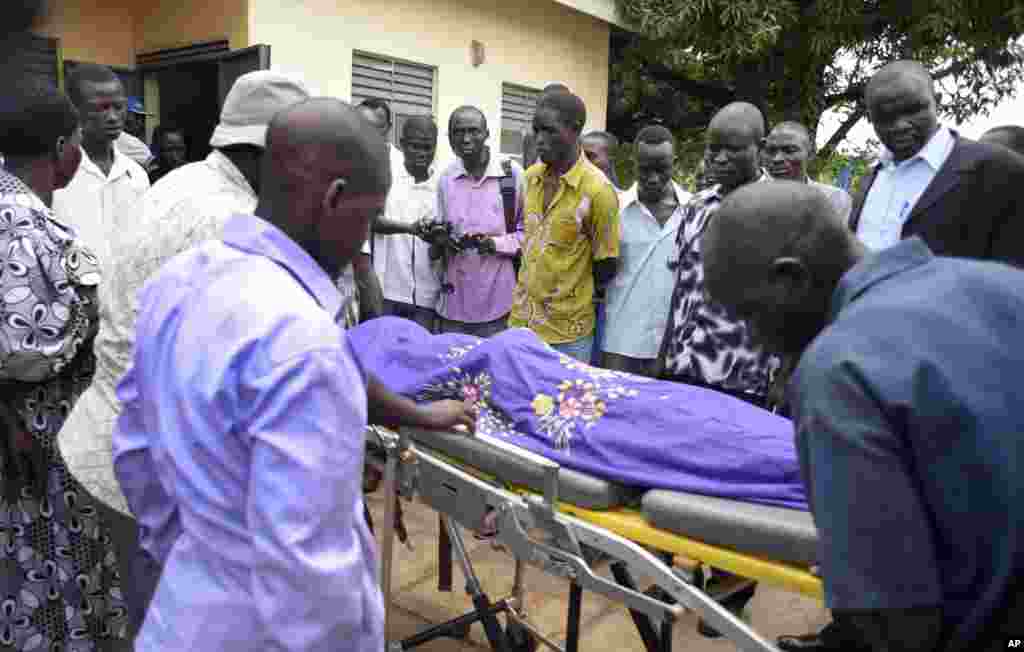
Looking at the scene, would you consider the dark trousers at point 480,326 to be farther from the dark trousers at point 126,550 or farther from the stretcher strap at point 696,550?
the dark trousers at point 126,550

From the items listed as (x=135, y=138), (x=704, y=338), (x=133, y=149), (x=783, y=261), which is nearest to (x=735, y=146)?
(x=704, y=338)

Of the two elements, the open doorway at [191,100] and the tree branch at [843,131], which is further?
the tree branch at [843,131]

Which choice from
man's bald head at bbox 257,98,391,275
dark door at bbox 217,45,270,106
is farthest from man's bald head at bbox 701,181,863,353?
dark door at bbox 217,45,270,106

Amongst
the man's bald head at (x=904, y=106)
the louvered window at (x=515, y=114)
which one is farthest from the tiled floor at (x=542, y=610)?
the louvered window at (x=515, y=114)

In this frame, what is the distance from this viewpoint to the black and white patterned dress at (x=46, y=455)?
86.1 inches

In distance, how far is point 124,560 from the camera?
2.37m

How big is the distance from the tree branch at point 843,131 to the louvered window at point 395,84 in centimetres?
599

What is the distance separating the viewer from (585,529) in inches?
83.0

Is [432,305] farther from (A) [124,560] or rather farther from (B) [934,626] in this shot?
(B) [934,626]

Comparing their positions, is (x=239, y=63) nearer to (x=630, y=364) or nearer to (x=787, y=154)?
(x=630, y=364)

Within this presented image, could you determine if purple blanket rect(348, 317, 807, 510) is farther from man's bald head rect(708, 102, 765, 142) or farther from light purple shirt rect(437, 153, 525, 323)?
light purple shirt rect(437, 153, 525, 323)

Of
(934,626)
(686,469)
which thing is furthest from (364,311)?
(934,626)

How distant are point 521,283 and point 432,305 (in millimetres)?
764

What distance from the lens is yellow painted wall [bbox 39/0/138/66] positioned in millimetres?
6855
